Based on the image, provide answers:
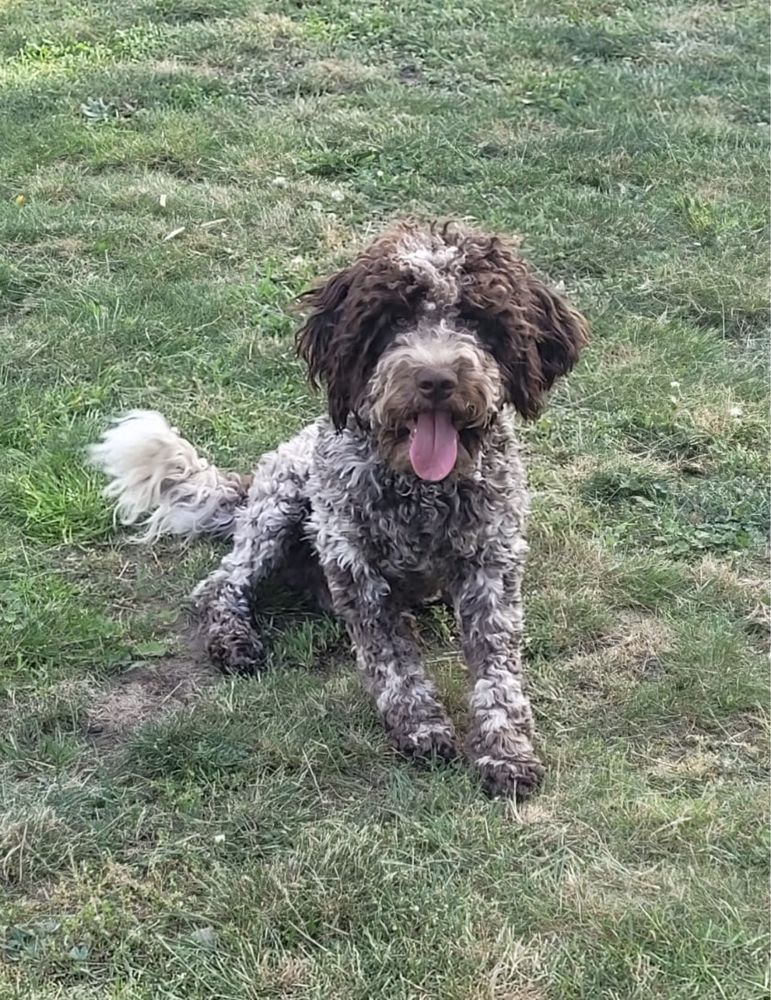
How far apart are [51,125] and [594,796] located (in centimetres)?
617

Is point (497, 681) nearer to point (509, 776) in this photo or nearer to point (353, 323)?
point (509, 776)

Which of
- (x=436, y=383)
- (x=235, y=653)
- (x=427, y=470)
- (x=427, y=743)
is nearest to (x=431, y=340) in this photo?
(x=436, y=383)

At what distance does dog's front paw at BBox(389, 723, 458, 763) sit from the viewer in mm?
3740

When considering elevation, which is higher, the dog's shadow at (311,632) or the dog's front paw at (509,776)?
the dog's front paw at (509,776)

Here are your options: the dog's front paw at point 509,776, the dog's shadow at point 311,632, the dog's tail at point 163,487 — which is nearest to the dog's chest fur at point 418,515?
the dog's shadow at point 311,632

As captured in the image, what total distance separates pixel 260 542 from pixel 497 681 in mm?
1089

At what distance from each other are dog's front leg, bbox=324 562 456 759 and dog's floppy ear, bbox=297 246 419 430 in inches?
19.9

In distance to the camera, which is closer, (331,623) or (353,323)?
(353,323)

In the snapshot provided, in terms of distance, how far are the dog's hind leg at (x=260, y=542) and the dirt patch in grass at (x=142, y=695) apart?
114mm

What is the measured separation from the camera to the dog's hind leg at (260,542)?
436 cm

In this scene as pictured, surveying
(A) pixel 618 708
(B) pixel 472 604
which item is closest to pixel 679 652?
(A) pixel 618 708

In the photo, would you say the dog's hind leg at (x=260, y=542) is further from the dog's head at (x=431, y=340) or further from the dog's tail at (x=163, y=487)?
the dog's head at (x=431, y=340)

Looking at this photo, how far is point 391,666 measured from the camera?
3879 mm

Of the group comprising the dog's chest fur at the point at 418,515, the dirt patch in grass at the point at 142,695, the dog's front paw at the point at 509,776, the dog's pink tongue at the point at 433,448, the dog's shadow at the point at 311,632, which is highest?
the dog's pink tongue at the point at 433,448
